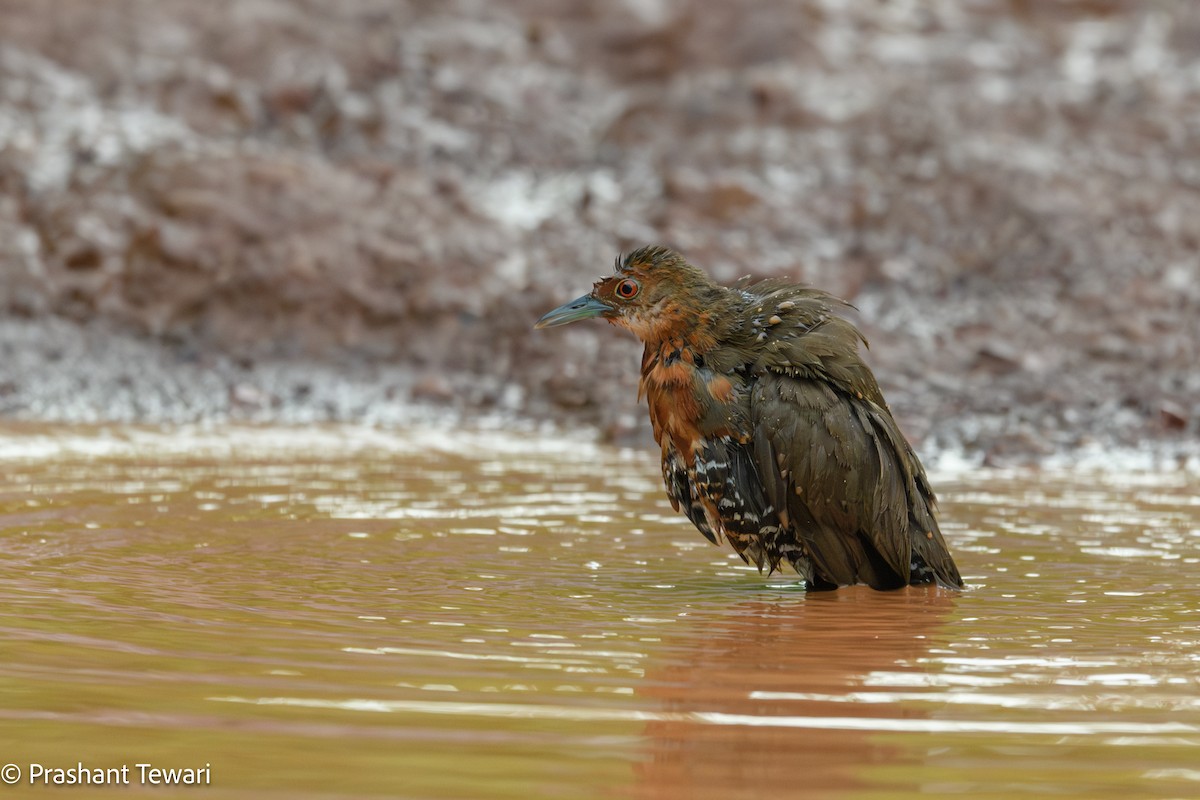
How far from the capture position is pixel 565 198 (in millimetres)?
11562

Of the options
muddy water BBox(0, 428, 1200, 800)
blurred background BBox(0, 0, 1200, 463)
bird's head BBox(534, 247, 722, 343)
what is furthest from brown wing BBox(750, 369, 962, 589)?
blurred background BBox(0, 0, 1200, 463)

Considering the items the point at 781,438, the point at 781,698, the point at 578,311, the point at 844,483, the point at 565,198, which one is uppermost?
the point at 565,198

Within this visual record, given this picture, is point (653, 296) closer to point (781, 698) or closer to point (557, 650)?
point (557, 650)

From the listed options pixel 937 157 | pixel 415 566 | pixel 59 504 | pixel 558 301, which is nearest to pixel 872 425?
pixel 415 566

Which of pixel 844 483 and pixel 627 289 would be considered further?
pixel 627 289

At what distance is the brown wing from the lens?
459cm

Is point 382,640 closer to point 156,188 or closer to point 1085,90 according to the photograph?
point 156,188

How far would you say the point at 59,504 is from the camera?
567 cm

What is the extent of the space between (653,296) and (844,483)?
0.84 meters

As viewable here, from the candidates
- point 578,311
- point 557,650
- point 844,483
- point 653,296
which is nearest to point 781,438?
point 844,483

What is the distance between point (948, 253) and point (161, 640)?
8.20 meters

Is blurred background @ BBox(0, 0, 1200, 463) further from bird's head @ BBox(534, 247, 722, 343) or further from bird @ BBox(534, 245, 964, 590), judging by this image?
bird's head @ BBox(534, 247, 722, 343)

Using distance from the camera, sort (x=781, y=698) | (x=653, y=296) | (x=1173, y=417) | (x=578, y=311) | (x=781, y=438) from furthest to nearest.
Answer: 1. (x=1173, y=417)
2. (x=578, y=311)
3. (x=653, y=296)
4. (x=781, y=438)
5. (x=781, y=698)

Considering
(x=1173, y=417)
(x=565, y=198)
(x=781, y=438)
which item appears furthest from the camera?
(x=565, y=198)
